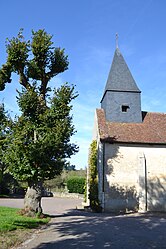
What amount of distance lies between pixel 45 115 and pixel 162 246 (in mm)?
9017

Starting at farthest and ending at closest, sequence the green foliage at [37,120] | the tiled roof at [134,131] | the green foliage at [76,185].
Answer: the green foliage at [76,185] < the tiled roof at [134,131] < the green foliage at [37,120]

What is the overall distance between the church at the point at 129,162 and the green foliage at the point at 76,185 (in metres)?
23.5

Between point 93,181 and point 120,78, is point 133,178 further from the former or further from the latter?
point 120,78

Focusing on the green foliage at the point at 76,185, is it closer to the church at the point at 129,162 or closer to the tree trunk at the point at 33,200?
the church at the point at 129,162

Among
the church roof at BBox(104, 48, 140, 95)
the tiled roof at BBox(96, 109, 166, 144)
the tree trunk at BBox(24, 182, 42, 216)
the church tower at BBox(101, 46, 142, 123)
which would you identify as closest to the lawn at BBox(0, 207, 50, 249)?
the tree trunk at BBox(24, 182, 42, 216)

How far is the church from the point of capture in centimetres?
2033

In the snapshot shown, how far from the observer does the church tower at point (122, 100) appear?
76.1ft

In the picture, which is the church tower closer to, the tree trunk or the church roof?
the church roof

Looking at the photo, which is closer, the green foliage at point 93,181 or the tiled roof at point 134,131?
the green foliage at point 93,181

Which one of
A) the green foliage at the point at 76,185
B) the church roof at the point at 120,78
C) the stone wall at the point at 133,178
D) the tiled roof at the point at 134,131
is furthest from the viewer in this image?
the green foliage at the point at 76,185

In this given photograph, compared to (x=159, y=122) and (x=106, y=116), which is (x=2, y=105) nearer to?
(x=106, y=116)

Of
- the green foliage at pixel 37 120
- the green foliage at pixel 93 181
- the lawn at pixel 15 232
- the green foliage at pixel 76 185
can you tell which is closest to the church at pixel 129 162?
the green foliage at pixel 93 181

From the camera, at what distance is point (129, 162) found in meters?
21.0

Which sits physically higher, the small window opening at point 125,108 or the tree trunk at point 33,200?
the small window opening at point 125,108
